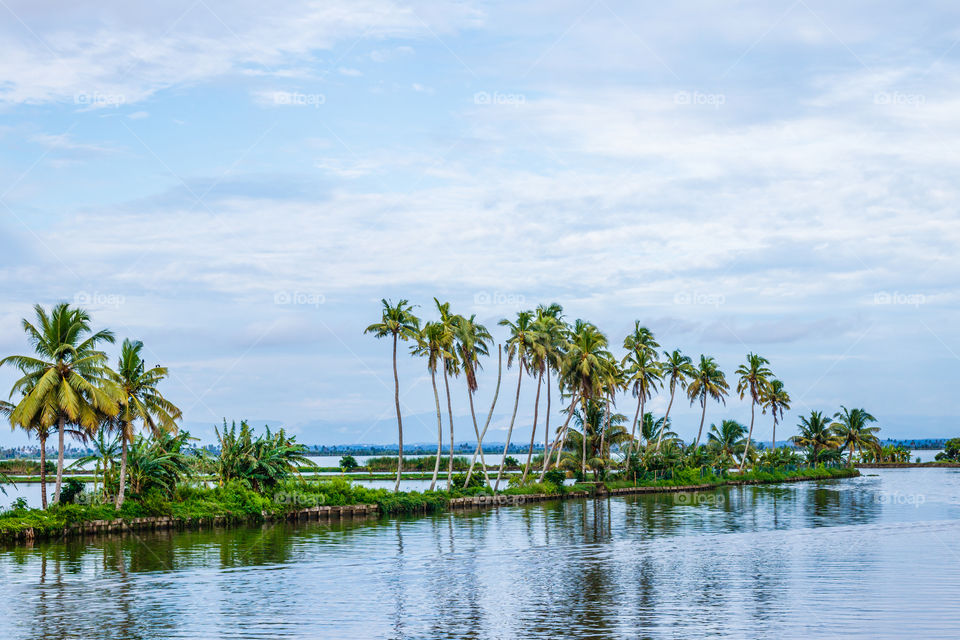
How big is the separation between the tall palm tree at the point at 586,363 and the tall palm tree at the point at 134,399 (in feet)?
125

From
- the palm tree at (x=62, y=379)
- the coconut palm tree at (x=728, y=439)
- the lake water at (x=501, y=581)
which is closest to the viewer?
the lake water at (x=501, y=581)

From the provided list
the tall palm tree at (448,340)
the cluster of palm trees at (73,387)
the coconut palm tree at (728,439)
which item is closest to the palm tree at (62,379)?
the cluster of palm trees at (73,387)

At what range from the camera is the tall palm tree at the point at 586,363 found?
254 feet

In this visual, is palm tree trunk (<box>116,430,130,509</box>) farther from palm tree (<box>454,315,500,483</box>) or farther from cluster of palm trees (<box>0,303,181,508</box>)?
palm tree (<box>454,315,500,483</box>)

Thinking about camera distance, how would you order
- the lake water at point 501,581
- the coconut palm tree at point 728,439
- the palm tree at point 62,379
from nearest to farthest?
the lake water at point 501,581 < the palm tree at point 62,379 < the coconut palm tree at point 728,439

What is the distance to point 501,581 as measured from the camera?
32.1 meters

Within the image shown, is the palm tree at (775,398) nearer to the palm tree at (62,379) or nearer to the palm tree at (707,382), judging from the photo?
the palm tree at (707,382)

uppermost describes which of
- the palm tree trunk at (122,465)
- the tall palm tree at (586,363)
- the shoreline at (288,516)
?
the tall palm tree at (586,363)

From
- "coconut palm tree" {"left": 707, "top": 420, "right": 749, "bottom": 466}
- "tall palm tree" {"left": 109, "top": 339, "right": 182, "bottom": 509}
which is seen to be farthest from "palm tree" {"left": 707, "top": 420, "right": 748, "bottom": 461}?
"tall palm tree" {"left": 109, "top": 339, "right": 182, "bottom": 509}

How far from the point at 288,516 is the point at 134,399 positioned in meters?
13.9

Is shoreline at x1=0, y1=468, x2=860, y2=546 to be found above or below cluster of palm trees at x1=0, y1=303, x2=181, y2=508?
below

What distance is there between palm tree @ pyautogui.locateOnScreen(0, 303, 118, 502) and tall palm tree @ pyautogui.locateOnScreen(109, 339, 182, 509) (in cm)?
126

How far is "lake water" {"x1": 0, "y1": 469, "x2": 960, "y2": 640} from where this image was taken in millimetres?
23969

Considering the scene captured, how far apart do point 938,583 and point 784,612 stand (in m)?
7.81
